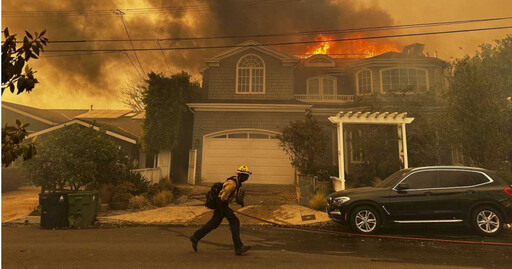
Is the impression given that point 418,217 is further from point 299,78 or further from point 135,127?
point 135,127

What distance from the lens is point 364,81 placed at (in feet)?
60.2

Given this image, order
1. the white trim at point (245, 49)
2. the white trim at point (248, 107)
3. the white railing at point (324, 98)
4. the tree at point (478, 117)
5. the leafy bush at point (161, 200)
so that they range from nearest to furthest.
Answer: the tree at point (478, 117) → the leafy bush at point (161, 200) → the white trim at point (248, 107) → the white trim at point (245, 49) → the white railing at point (324, 98)

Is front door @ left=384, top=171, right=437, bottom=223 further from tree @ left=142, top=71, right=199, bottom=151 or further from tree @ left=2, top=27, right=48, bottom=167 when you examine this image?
tree @ left=142, top=71, right=199, bottom=151

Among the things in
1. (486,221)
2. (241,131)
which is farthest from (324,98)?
(486,221)

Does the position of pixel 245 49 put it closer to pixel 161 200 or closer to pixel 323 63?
pixel 323 63

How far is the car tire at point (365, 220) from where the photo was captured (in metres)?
7.30

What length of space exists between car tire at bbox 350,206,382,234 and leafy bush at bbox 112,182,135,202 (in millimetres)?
7398

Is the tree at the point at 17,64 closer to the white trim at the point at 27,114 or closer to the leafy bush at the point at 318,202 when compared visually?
the leafy bush at the point at 318,202

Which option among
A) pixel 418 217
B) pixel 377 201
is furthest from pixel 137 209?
pixel 418 217

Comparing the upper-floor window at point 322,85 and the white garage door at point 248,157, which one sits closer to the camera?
the white garage door at point 248,157

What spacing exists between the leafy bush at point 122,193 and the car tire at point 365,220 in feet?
24.3

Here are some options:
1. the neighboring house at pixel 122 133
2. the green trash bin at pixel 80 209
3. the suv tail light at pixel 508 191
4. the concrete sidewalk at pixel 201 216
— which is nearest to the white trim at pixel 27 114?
the neighboring house at pixel 122 133

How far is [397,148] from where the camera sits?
1222cm

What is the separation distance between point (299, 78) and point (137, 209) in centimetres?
1318
